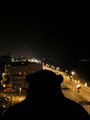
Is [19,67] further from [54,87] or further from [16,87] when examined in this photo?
[54,87]

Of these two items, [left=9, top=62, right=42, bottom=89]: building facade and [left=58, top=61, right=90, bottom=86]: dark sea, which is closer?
[left=9, top=62, right=42, bottom=89]: building facade

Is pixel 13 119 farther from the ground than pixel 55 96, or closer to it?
closer to it

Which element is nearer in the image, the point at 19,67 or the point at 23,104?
the point at 23,104

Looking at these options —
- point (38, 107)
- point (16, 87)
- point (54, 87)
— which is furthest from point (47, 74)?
point (16, 87)

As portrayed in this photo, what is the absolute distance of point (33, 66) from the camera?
1697 inches

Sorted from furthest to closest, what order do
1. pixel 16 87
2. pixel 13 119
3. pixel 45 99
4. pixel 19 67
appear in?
pixel 19 67 → pixel 16 87 → pixel 45 99 → pixel 13 119

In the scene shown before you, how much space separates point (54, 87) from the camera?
1644 mm

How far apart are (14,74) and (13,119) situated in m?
39.2

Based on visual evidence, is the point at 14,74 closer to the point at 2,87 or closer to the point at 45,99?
the point at 2,87

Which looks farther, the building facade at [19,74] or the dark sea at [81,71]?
the dark sea at [81,71]

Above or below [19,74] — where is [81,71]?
above

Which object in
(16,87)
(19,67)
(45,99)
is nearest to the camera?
(45,99)

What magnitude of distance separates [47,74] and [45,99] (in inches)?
8.6

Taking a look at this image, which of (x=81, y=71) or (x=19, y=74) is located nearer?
(x=19, y=74)
